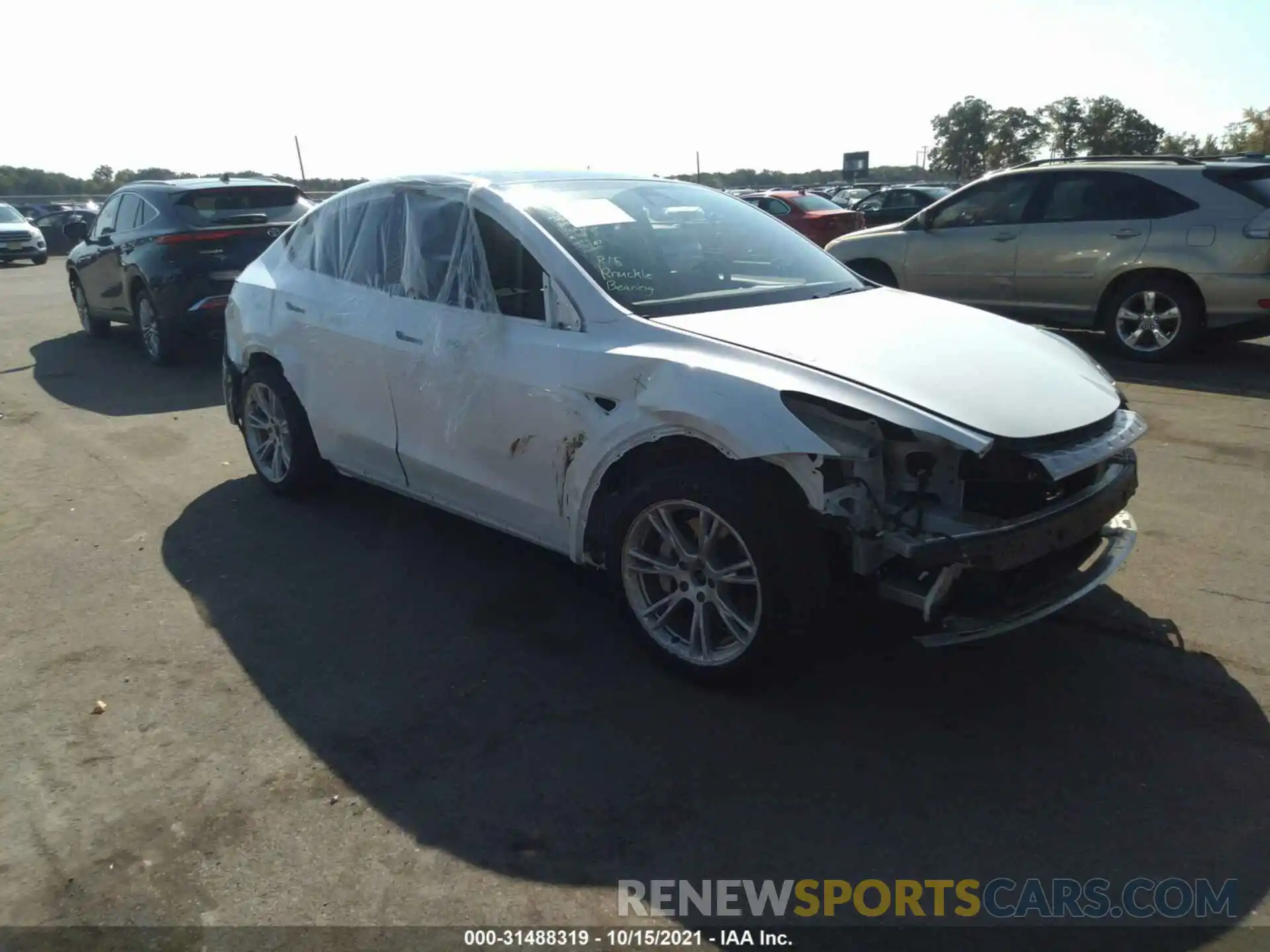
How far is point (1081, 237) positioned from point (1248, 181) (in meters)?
1.34

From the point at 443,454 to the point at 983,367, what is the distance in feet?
7.53

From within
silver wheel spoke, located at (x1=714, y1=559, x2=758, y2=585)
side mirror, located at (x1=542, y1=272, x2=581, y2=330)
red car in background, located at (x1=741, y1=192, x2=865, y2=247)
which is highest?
side mirror, located at (x1=542, y1=272, x2=581, y2=330)

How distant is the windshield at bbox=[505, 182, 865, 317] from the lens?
3982 mm

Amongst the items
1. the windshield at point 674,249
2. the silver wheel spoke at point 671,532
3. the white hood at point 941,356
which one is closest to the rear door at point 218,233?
the windshield at point 674,249

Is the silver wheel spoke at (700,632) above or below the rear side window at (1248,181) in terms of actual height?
below

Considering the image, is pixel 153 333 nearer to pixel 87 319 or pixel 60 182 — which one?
pixel 87 319

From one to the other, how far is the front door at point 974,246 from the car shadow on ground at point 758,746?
6388 mm

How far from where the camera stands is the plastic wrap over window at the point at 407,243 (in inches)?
172

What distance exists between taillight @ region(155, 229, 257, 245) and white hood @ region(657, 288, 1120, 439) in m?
7.36

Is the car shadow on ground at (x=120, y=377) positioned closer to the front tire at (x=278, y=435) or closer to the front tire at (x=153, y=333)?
the front tire at (x=153, y=333)

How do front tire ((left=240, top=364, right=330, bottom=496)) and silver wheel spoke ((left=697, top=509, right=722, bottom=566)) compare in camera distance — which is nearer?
silver wheel spoke ((left=697, top=509, right=722, bottom=566))

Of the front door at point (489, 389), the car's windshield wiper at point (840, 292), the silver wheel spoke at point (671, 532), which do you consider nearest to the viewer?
the silver wheel spoke at point (671, 532)

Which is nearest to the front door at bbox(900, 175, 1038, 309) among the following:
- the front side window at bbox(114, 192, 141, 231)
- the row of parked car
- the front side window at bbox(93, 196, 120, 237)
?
the row of parked car

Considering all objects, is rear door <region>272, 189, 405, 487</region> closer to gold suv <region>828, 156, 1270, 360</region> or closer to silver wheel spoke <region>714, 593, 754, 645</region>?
silver wheel spoke <region>714, 593, 754, 645</region>
